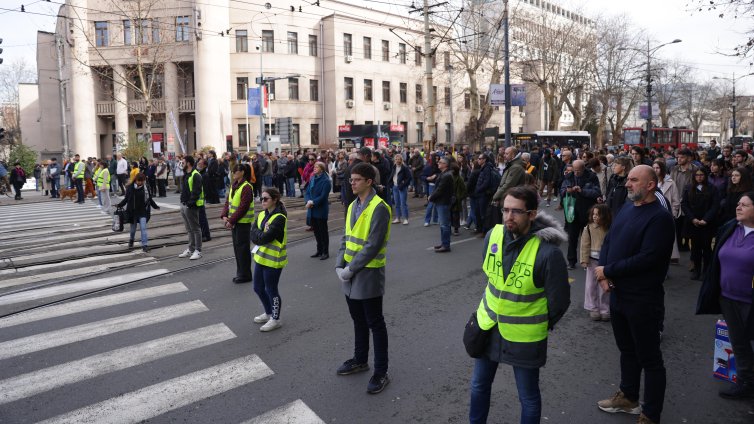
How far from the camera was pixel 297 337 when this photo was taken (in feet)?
20.3

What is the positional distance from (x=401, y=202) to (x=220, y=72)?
32.9 metres

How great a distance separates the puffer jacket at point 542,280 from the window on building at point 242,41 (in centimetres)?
4569

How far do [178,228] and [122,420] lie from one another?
1072 cm

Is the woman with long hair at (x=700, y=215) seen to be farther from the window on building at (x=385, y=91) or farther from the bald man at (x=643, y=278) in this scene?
the window on building at (x=385, y=91)

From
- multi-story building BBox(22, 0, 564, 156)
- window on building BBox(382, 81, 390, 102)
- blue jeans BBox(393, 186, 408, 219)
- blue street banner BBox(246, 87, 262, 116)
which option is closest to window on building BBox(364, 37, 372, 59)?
multi-story building BBox(22, 0, 564, 156)

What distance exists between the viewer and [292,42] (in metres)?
47.1

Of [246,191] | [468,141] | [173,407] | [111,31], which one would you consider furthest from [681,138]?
[173,407]

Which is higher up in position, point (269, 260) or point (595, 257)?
point (269, 260)

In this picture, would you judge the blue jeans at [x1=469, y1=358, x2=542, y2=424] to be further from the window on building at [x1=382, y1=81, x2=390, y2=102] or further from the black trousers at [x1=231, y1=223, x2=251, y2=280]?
the window on building at [x1=382, y1=81, x2=390, y2=102]

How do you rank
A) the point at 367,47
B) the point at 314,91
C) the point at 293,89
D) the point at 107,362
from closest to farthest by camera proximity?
the point at 107,362 < the point at 293,89 < the point at 314,91 < the point at 367,47

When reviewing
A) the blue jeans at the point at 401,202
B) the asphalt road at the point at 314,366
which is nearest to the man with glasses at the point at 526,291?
the asphalt road at the point at 314,366

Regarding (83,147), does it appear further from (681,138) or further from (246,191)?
(681,138)

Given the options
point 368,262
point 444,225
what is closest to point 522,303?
point 368,262

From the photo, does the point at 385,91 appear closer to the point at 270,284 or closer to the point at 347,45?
the point at 347,45
